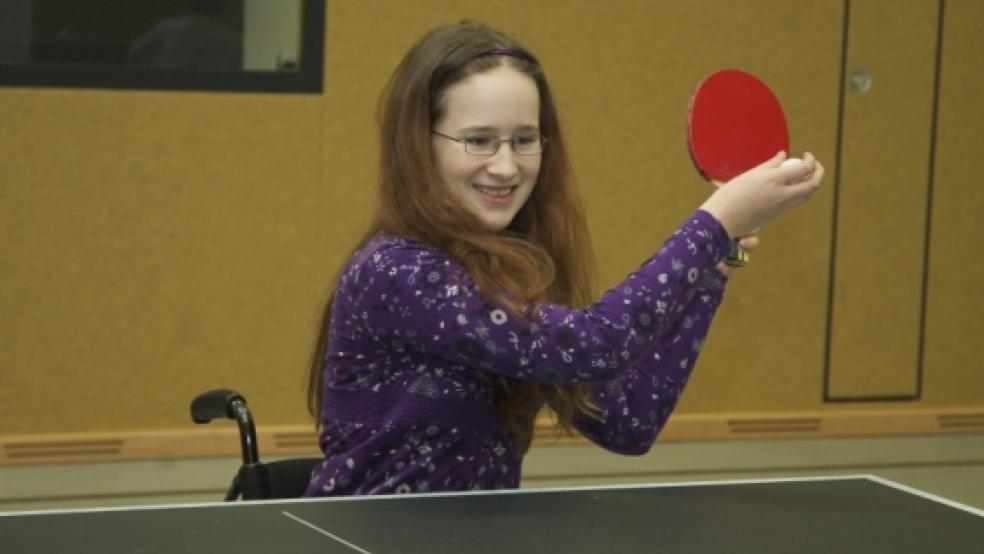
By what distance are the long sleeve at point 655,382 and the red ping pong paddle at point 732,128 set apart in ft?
0.28

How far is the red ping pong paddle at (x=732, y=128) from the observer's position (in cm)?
240

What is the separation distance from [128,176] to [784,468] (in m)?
2.19

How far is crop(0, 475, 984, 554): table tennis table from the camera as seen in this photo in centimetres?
182

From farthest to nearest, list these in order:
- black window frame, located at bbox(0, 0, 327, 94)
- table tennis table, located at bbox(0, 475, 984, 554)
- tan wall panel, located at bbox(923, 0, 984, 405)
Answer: tan wall panel, located at bbox(923, 0, 984, 405)
black window frame, located at bbox(0, 0, 327, 94)
table tennis table, located at bbox(0, 475, 984, 554)

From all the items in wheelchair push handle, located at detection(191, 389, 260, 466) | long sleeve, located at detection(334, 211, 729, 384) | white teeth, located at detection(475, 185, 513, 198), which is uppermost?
white teeth, located at detection(475, 185, 513, 198)

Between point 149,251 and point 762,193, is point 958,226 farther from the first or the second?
point 762,193

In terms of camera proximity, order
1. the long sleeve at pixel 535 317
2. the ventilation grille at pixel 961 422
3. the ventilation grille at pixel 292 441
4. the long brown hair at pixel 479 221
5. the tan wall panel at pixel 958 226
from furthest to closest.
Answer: the ventilation grille at pixel 961 422 → the tan wall panel at pixel 958 226 → the ventilation grille at pixel 292 441 → the long brown hair at pixel 479 221 → the long sleeve at pixel 535 317

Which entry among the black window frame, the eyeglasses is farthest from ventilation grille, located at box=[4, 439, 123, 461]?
the eyeglasses

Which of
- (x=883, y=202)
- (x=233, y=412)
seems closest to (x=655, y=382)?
(x=233, y=412)

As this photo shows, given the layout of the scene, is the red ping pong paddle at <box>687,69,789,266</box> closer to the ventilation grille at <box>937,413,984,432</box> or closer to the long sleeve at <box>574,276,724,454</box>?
the long sleeve at <box>574,276,724,454</box>

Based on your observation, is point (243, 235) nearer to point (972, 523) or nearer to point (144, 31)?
point (144, 31)

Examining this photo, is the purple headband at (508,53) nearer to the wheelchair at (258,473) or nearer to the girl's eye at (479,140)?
the girl's eye at (479,140)

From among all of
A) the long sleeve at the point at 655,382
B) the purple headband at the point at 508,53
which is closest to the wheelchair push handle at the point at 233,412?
the long sleeve at the point at 655,382

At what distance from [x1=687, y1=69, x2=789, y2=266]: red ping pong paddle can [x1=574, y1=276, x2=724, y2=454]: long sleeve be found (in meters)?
0.08
